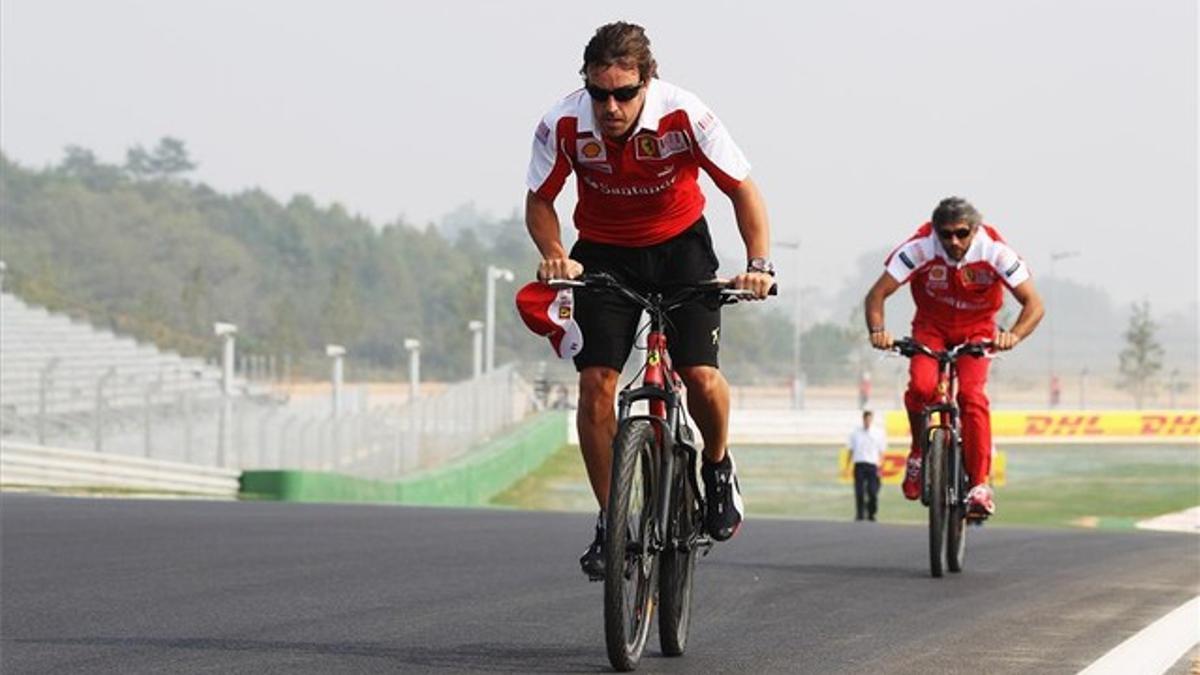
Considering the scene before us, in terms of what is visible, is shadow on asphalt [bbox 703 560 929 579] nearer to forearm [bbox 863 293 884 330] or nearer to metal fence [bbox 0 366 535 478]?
forearm [bbox 863 293 884 330]

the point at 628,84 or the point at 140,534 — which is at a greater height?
the point at 628,84

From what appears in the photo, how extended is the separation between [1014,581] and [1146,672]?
4.26 m

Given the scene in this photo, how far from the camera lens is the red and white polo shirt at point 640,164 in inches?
297

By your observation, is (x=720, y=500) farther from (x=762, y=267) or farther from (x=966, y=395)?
(x=966, y=395)

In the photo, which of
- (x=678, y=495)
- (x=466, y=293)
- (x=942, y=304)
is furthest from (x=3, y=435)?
(x=466, y=293)

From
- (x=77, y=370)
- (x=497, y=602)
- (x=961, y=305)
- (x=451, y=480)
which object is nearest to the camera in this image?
(x=497, y=602)

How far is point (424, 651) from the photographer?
7.53 m

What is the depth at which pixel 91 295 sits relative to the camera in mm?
148250

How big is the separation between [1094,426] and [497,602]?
79.3 metres

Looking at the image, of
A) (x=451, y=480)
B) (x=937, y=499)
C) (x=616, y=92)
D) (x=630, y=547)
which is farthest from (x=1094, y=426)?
(x=630, y=547)

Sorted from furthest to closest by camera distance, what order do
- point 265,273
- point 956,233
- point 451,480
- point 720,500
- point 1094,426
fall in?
point 265,273, point 1094,426, point 451,480, point 956,233, point 720,500

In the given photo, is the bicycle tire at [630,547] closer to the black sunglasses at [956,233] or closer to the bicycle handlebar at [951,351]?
the black sunglasses at [956,233]

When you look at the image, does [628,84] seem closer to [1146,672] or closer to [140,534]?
[1146,672]

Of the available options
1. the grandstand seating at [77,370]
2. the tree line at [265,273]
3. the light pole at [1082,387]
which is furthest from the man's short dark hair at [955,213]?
the tree line at [265,273]
